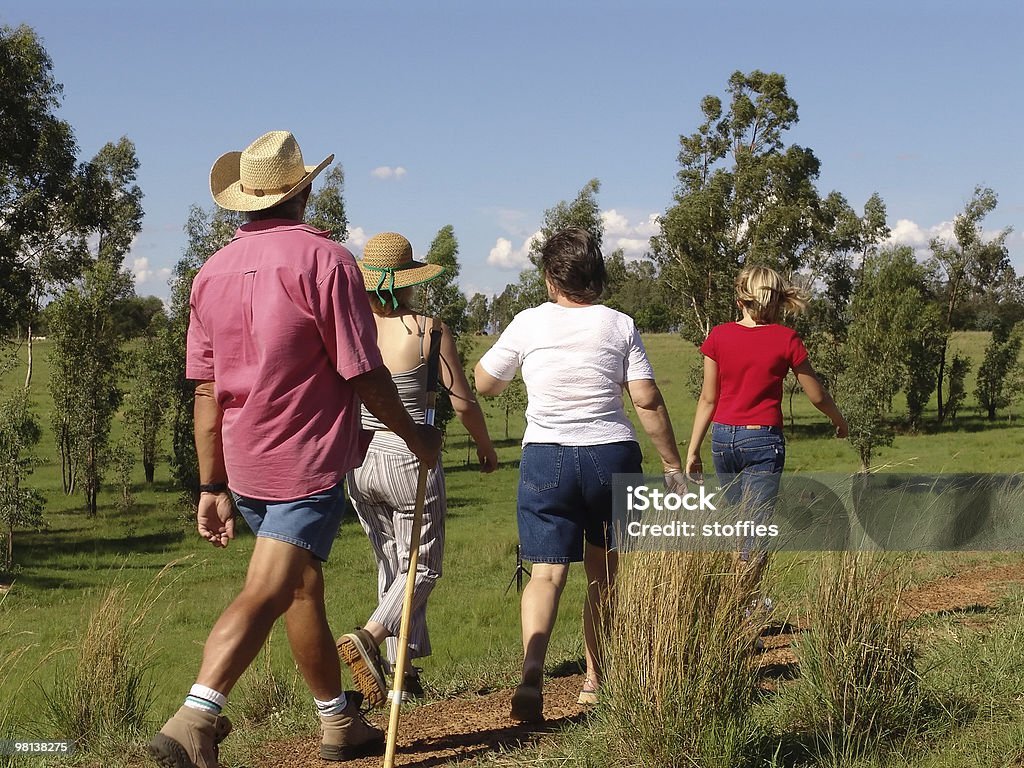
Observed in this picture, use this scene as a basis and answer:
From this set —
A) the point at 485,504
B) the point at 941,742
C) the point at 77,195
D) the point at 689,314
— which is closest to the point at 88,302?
the point at 77,195

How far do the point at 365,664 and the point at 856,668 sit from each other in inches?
77.9

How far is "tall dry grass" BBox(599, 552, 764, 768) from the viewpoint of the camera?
3.49 meters

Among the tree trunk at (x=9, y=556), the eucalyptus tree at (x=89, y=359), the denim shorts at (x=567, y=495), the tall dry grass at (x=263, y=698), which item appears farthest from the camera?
the eucalyptus tree at (x=89, y=359)

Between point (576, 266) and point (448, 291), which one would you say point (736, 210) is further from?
point (576, 266)

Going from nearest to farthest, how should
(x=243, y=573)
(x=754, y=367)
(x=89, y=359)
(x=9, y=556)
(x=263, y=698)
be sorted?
(x=263, y=698) → (x=754, y=367) → (x=243, y=573) → (x=9, y=556) → (x=89, y=359)

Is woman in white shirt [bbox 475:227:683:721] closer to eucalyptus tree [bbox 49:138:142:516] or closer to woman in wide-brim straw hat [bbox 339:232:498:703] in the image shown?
woman in wide-brim straw hat [bbox 339:232:498:703]

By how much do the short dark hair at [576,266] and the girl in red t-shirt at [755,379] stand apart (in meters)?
1.55


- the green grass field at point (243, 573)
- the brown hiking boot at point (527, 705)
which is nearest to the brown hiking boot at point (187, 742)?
the brown hiking boot at point (527, 705)

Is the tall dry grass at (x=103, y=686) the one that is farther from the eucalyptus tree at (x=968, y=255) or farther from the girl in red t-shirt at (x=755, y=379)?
the eucalyptus tree at (x=968, y=255)

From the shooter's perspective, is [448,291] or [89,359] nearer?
[89,359]

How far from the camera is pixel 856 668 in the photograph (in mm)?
3869

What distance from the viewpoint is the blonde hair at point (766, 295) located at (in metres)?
6.16

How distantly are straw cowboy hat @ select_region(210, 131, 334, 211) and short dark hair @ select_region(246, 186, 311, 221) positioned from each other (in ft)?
0.09

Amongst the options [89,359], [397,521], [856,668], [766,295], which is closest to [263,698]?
[397,521]
